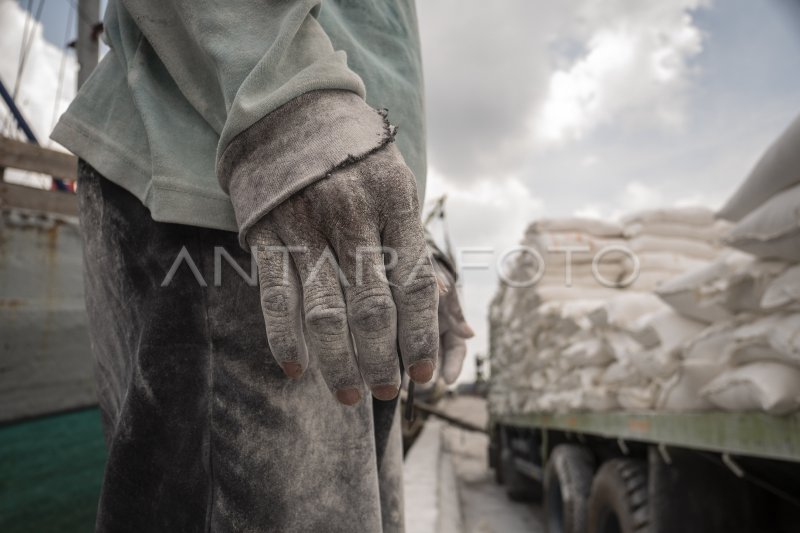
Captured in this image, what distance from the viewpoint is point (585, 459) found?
353cm

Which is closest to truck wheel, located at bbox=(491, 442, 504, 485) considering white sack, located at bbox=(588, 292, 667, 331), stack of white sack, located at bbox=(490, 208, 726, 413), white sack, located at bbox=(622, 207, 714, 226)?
stack of white sack, located at bbox=(490, 208, 726, 413)

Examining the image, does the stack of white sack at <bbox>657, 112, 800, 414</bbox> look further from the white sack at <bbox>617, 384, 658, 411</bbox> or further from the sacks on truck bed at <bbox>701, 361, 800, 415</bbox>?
the white sack at <bbox>617, 384, 658, 411</bbox>

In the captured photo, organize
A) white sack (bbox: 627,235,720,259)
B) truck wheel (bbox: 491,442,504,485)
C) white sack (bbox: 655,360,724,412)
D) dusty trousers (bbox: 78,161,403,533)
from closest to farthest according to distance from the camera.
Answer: dusty trousers (bbox: 78,161,403,533) < white sack (bbox: 655,360,724,412) < white sack (bbox: 627,235,720,259) < truck wheel (bbox: 491,442,504,485)

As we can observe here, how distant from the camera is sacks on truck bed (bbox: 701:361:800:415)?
145cm

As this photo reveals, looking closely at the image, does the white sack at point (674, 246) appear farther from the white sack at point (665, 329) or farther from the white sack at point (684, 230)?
the white sack at point (665, 329)

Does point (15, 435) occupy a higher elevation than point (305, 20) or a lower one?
lower

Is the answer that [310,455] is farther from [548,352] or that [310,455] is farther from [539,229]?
[539,229]

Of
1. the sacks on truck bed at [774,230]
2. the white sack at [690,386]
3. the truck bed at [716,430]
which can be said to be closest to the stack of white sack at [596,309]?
the truck bed at [716,430]

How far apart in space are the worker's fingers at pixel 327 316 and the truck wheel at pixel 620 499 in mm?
2244

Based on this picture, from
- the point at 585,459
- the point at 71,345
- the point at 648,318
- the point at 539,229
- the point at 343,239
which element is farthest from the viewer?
the point at 539,229

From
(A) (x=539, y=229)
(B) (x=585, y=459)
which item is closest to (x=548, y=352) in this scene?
(B) (x=585, y=459)

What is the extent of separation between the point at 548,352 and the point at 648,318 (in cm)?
176

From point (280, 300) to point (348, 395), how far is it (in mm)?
120

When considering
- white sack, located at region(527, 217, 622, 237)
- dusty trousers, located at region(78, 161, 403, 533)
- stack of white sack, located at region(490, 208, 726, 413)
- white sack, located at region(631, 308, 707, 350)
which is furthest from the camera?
white sack, located at region(527, 217, 622, 237)
